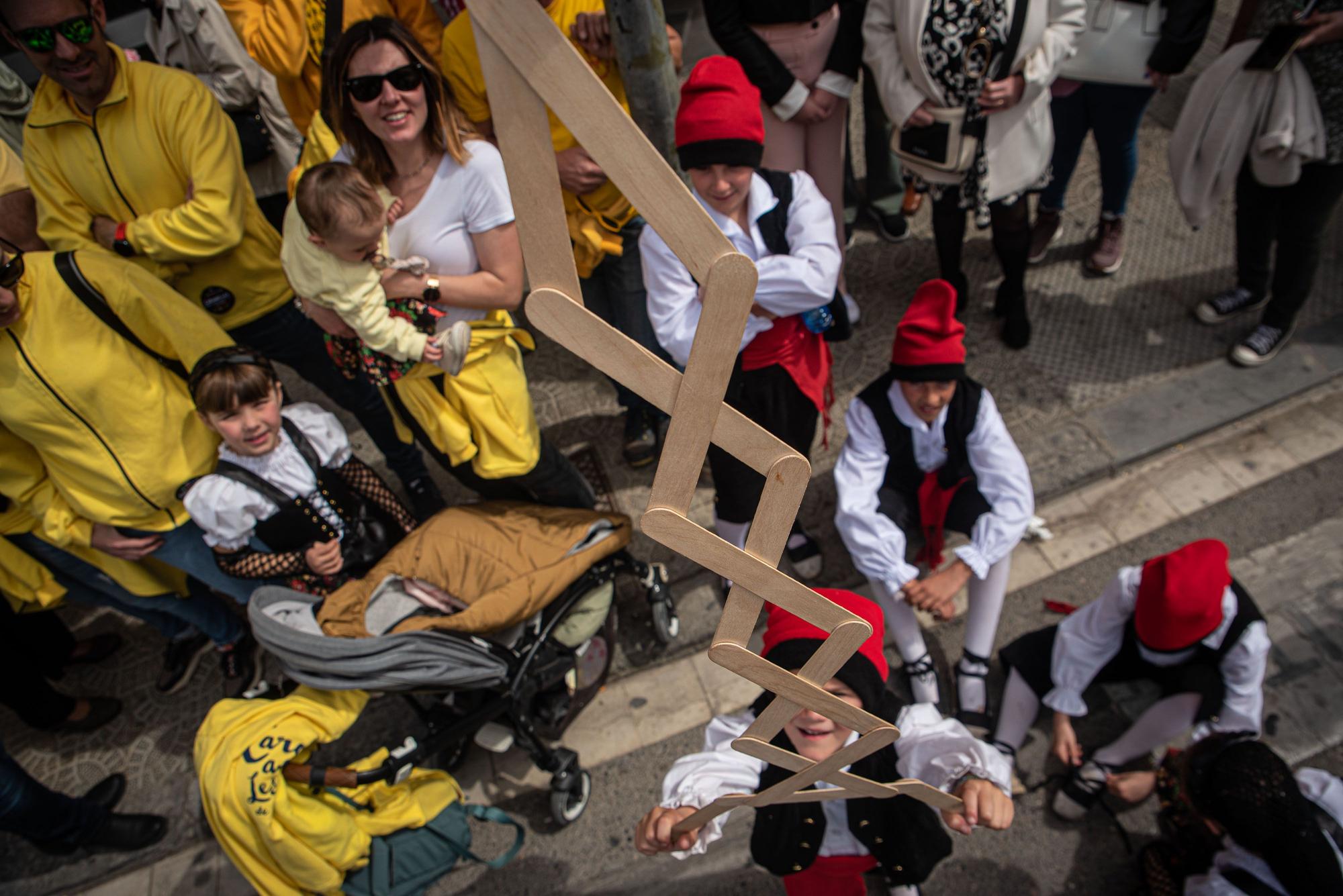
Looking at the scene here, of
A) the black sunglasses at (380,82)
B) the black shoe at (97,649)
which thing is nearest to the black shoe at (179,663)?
the black shoe at (97,649)

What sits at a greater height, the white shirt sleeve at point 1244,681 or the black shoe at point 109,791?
the white shirt sleeve at point 1244,681

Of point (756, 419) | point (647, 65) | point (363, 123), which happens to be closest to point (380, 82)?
point (363, 123)

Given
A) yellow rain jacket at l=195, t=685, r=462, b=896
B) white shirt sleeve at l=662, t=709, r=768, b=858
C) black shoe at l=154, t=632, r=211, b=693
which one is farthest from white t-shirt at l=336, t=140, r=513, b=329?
black shoe at l=154, t=632, r=211, b=693

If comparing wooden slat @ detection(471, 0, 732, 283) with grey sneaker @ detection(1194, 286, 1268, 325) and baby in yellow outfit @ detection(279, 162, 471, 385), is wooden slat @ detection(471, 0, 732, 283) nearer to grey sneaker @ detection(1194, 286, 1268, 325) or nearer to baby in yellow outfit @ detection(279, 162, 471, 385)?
baby in yellow outfit @ detection(279, 162, 471, 385)

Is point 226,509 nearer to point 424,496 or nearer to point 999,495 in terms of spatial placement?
point 424,496

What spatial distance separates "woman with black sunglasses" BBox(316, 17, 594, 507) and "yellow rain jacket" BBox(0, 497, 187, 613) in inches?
47.6

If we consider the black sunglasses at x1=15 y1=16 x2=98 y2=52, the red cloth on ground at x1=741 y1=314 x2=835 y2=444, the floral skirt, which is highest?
the black sunglasses at x1=15 y1=16 x2=98 y2=52

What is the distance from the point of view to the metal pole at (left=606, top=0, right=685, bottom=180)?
2.15 meters

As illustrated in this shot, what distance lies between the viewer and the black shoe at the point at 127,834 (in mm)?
3090

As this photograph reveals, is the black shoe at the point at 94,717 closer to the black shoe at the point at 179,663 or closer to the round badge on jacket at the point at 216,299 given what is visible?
the black shoe at the point at 179,663

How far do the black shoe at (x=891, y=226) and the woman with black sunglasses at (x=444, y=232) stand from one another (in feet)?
8.48

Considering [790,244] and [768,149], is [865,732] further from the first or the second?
[768,149]

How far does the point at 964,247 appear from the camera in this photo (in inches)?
181

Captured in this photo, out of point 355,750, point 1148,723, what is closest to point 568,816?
point 355,750
